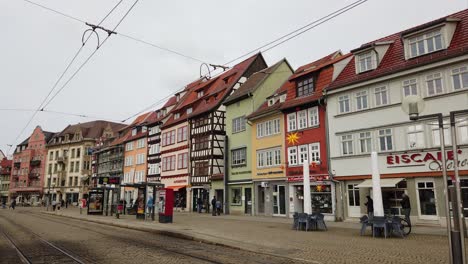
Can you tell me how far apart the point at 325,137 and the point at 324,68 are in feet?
18.2

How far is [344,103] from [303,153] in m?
5.01

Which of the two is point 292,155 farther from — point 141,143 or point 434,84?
point 141,143

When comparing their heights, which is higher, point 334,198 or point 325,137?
point 325,137

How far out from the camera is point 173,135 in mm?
47062

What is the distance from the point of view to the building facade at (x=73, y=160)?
81.8 metres

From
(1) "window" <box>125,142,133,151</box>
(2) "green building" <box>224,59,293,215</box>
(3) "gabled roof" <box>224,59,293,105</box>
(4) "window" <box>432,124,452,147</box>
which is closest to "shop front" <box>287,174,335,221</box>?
(2) "green building" <box>224,59,293,215</box>

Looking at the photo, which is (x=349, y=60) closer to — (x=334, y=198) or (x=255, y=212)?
(x=334, y=198)

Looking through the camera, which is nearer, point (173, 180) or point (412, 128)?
point (412, 128)

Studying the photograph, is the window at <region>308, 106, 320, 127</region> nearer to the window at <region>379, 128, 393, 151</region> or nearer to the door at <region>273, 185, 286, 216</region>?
the window at <region>379, 128, 393, 151</region>

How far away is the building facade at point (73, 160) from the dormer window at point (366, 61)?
65888 mm

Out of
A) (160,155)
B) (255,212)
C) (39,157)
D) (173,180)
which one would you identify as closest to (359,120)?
(255,212)

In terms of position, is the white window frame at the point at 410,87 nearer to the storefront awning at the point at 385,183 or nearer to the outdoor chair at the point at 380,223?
the storefront awning at the point at 385,183

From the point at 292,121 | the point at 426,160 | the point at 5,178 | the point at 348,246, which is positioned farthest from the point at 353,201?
the point at 5,178

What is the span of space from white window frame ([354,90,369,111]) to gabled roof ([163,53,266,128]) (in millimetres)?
17059
